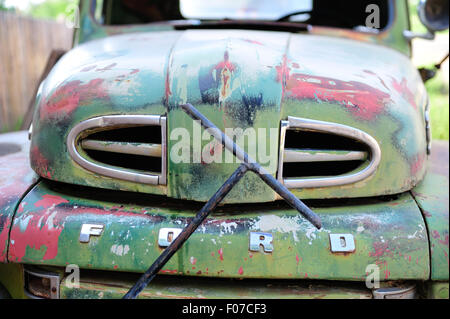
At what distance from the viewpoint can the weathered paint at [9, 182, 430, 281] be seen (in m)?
1.50

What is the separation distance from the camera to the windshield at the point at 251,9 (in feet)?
8.29

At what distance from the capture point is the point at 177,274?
1.53 m

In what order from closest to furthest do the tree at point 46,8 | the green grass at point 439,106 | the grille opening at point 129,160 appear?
the grille opening at point 129,160 < the green grass at point 439,106 < the tree at point 46,8

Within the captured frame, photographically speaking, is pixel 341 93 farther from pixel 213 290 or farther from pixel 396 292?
pixel 213 290

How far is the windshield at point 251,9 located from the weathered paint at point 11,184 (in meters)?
1.23

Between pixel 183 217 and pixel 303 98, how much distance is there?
0.56m

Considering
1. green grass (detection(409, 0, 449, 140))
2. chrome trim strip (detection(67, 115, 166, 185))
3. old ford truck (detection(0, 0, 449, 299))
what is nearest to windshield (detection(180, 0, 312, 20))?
green grass (detection(409, 0, 449, 140))

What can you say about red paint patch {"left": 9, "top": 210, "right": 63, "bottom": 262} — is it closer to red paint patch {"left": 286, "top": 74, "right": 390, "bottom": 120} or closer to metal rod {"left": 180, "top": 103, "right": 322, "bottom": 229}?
metal rod {"left": 180, "top": 103, "right": 322, "bottom": 229}

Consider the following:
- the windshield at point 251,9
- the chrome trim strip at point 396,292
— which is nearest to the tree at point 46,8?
the windshield at point 251,9

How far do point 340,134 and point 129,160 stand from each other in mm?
770

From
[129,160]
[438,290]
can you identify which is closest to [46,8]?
[129,160]

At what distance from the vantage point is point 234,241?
1505mm

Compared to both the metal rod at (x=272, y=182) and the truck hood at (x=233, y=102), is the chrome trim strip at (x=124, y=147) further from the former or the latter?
the metal rod at (x=272, y=182)
